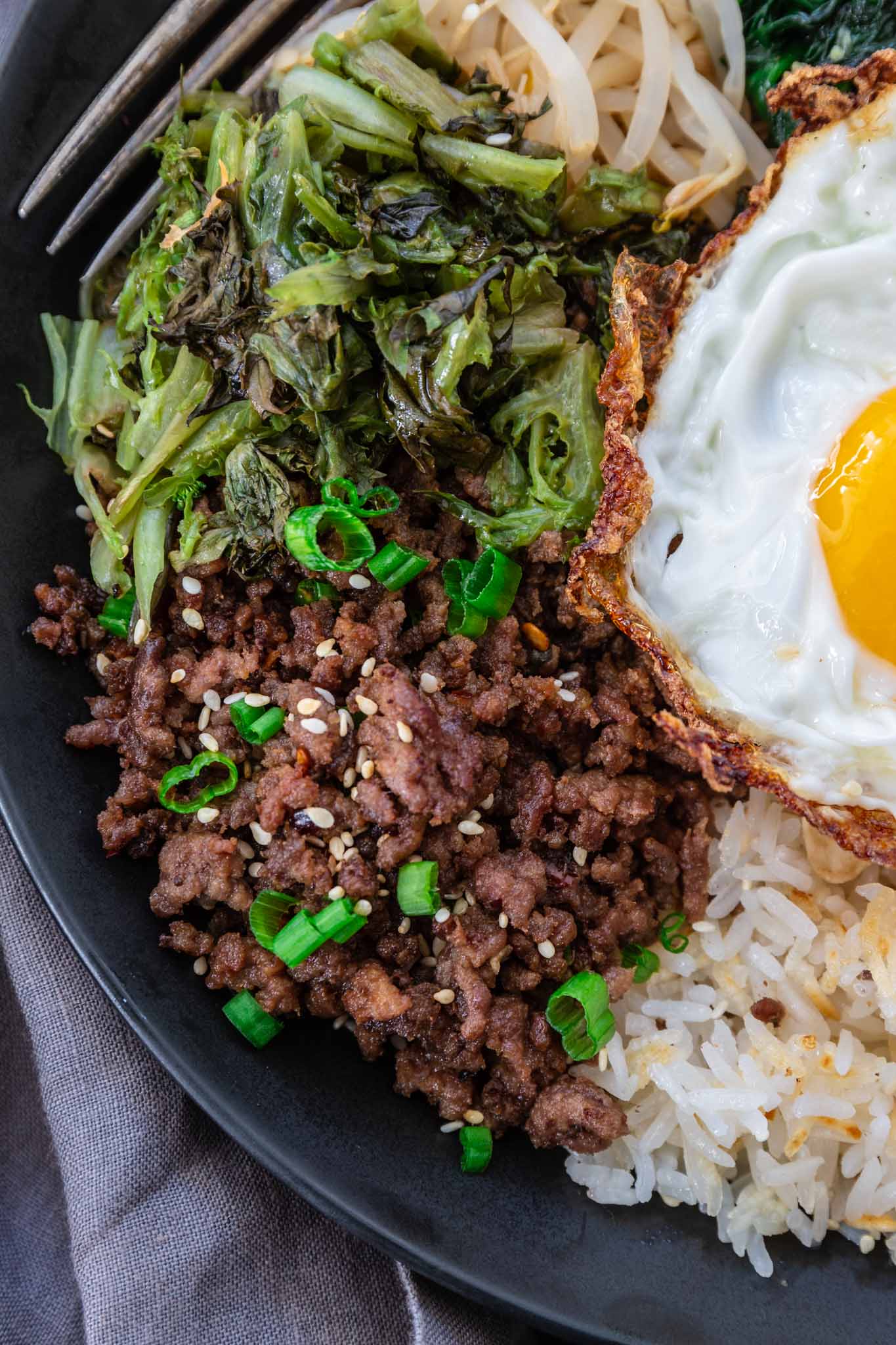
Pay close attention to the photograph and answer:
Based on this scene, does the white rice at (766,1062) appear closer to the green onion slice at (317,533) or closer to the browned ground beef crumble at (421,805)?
the browned ground beef crumble at (421,805)

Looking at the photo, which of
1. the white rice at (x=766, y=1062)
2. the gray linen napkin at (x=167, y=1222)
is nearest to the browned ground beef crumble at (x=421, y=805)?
the white rice at (x=766, y=1062)

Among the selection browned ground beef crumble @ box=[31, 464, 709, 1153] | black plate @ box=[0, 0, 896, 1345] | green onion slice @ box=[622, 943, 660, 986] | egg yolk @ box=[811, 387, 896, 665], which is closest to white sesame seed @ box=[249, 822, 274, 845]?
browned ground beef crumble @ box=[31, 464, 709, 1153]

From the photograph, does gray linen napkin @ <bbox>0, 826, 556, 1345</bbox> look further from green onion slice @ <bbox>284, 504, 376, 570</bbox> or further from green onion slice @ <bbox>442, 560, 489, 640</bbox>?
green onion slice @ <bbox>442, 560, 489, 640</bbox>

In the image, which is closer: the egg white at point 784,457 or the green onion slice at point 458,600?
the egg white at point 784,457

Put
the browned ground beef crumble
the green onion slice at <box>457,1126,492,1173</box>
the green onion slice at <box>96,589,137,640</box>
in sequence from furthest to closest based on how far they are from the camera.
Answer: the green onion slice at <box>96,589,137,640</box> < the green onion slice at <box>457,1126,492,1173</box> < the browned ground beef crumble

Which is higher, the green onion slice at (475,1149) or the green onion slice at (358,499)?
the green onion slice at (358,499)

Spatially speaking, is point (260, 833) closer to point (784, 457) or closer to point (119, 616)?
point (119, 616)
